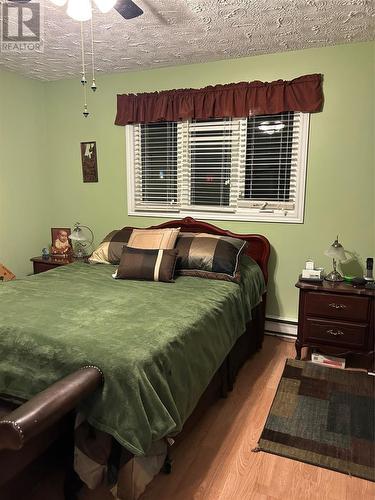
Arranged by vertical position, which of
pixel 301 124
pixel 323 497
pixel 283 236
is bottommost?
pixel 323 497

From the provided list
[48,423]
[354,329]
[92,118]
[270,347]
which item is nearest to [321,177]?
[354,329]

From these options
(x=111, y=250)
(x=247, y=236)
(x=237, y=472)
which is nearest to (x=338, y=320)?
(x=247, y=236)

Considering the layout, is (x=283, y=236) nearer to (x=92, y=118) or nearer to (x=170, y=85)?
(x=170, y=85)

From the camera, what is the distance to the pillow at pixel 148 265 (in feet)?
9.12

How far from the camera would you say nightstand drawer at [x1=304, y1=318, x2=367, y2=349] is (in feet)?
8.97

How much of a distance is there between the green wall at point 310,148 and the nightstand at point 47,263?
20.8 inches

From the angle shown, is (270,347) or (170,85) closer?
(270,347)

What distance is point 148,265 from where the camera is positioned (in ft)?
9.25

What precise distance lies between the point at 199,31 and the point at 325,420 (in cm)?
277

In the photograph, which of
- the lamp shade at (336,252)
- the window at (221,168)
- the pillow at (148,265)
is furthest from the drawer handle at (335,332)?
the pillow at (148,265)

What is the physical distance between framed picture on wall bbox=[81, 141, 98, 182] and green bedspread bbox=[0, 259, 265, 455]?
5.68 ft

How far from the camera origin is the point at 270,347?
3.26 meters

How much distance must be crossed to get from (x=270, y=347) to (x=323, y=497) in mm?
1592

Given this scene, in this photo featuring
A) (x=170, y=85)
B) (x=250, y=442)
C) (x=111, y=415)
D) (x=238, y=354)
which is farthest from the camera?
(x=170, y=85)
